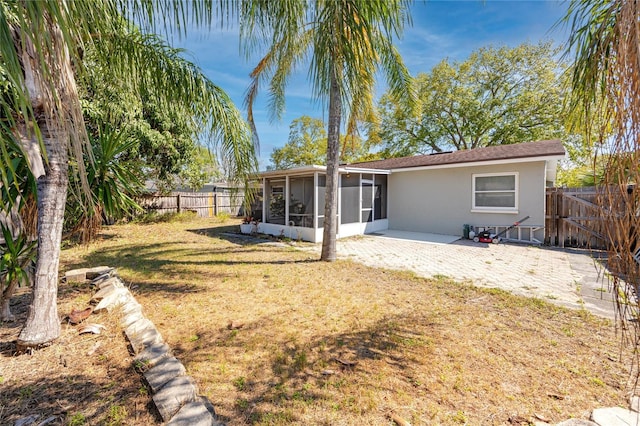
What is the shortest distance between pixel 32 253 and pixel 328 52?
476cm

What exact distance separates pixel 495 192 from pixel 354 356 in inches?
381

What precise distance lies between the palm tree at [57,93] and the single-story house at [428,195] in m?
5.76

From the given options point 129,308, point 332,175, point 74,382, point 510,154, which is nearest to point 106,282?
point 129,308

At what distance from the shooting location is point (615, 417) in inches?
84.0

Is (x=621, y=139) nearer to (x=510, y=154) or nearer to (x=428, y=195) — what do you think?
(x=510, y=154)

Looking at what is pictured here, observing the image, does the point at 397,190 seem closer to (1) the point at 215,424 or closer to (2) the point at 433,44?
(2) the point at 433,44

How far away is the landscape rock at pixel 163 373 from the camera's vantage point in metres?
2.41

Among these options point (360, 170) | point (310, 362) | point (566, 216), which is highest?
point (360, 170)

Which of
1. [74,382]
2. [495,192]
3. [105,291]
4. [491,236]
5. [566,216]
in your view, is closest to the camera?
[74,382]

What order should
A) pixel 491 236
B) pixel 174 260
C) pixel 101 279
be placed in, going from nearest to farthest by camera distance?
1. pixel 101 279
2. pixel 174 260
3. pixel 491 236

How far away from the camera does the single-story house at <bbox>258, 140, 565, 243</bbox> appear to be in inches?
378

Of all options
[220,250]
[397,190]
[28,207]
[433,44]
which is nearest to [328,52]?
[28,207]

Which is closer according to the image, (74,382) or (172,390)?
(172,390)

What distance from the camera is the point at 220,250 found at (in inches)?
341
